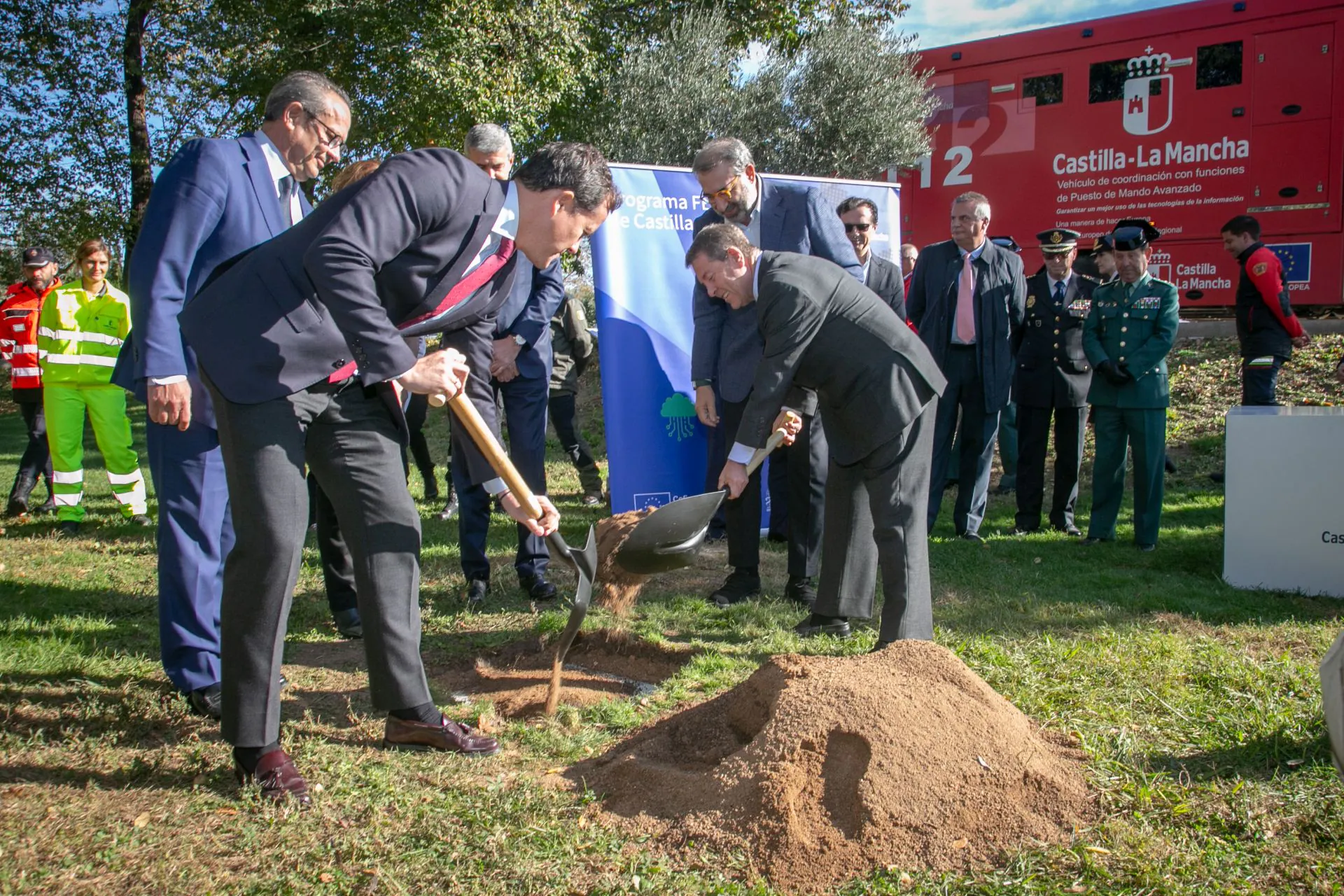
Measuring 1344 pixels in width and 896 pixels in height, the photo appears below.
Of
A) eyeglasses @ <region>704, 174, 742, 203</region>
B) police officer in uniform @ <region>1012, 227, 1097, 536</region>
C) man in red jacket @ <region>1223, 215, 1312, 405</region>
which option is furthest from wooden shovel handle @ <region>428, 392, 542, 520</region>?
man in red jacket @ <region>1223, 215, 1312, 405</region>

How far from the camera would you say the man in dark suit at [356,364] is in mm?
2686

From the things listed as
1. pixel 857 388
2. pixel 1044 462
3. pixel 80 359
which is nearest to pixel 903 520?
pixel 857 388

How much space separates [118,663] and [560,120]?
50.0ft

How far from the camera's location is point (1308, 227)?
34.6ft

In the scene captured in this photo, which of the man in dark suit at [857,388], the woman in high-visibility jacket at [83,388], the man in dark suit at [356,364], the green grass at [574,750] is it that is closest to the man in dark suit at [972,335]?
the green grass at [574,750]

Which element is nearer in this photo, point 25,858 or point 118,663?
point 25,858

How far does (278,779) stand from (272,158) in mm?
2148

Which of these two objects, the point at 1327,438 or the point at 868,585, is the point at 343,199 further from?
the point at 1327,438

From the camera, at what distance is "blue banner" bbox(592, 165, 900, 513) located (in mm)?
6711

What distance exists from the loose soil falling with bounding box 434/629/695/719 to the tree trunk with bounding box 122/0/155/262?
18.8 metres

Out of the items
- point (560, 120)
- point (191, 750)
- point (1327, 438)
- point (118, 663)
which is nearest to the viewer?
point (191, 750)

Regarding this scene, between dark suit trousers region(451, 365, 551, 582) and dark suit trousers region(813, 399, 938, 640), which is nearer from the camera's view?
dark suit trousers region(813, 399, 938, 640)

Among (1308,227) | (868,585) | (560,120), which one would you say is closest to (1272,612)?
(868,585)

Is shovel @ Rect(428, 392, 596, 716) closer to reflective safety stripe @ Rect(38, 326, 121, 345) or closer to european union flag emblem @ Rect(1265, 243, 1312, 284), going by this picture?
reflective safety stripe @ Rect(38, 326, 121, 345)
